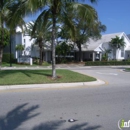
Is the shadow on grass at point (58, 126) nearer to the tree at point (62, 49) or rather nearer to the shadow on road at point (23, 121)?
the shadow on road at point (23, 121)

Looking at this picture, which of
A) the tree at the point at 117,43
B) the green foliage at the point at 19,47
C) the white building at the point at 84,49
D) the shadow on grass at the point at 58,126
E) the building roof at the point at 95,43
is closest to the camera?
the shadow on grass at the point at 58,126

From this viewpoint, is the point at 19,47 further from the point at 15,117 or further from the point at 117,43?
the point at 15,117

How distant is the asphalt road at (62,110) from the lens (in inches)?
190

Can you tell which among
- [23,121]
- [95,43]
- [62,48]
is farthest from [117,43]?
[23,121]

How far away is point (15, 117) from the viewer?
5.39 meters

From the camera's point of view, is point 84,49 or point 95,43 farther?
point 95,43

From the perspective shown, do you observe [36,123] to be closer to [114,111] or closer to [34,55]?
A: [114,111]

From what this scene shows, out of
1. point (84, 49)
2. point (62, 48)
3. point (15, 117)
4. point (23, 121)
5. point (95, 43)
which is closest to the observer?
point (23, 121)

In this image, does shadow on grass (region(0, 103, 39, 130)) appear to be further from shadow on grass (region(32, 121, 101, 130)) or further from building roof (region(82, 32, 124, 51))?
building roof (region(82, 32, 124, 51))

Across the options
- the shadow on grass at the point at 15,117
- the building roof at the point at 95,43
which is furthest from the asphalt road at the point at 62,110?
the building roof at the point at 95,43

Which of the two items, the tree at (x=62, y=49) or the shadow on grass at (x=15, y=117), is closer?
the shadow on grass at (x=15, y=117)

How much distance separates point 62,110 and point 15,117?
152 cm

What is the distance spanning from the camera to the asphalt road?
15.8ft

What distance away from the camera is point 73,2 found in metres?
11.4
